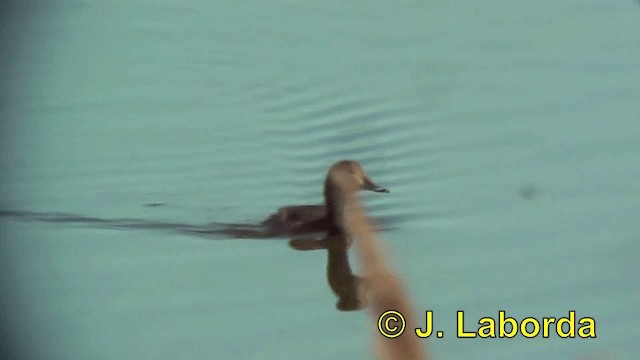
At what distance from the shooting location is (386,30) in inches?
47.0

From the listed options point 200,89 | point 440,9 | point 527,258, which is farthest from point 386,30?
point 527,258

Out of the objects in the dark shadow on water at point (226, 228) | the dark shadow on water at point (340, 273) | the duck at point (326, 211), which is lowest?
the dark shadow on water at point (340, 273)

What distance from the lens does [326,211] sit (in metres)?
1.04

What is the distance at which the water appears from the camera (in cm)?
98

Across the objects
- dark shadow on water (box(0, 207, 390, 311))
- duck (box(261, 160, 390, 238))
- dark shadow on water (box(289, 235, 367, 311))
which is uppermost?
duck (box(261, 160, 390, 238))

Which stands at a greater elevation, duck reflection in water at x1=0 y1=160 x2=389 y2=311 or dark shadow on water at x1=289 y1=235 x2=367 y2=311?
duck reflection in water at x1=0 y1=160 x2=389 y2=311

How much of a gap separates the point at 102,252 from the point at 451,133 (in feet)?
1.29

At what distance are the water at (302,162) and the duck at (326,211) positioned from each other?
15 millimetres

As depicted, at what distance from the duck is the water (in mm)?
15

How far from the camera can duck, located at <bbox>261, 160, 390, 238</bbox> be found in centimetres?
104

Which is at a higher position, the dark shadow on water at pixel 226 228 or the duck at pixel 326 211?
the duck at pixel 326 211

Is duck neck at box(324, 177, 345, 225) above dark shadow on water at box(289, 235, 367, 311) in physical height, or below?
above

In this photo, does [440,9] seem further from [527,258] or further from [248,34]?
[527,258]

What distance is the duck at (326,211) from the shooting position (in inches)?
40.8
